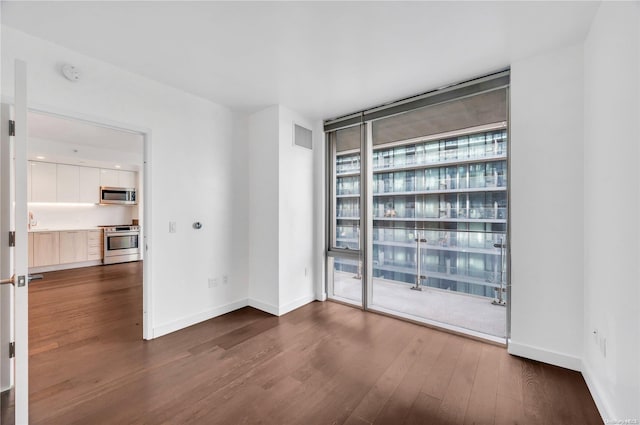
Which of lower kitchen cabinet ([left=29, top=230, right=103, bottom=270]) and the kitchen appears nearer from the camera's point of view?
the kitchen

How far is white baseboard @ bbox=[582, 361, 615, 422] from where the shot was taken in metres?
1.68

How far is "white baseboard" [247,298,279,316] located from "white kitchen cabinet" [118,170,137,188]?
593cm

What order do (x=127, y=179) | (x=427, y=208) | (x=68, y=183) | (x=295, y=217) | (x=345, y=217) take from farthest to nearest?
(x=127, y=179)
(x=68, y=183)
(x=345, y=217)
(x=295, y=217)
(x=427, y=208)

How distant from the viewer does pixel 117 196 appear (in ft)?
23.2

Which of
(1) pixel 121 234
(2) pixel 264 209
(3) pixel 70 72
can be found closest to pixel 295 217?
(2) pixel 264 209

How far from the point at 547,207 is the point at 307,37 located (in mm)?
2406

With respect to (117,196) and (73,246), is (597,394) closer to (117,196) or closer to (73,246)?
(73,246)

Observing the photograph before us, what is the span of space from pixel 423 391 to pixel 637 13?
2.50 meters

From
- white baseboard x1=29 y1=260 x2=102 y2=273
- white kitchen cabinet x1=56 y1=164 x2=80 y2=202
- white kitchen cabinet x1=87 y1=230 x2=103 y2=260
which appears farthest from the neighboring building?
Result: white kitchen cabinet x1=56 y1=164 x2=80 y2=202

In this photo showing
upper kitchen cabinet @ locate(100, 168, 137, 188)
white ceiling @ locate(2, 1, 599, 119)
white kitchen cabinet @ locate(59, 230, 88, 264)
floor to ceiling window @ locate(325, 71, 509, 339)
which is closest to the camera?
white ceiling @ locate(2, 1, 599, 119)

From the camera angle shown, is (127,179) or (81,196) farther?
(127,179)

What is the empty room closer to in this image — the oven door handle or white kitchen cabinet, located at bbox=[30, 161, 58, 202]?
the oven door handle

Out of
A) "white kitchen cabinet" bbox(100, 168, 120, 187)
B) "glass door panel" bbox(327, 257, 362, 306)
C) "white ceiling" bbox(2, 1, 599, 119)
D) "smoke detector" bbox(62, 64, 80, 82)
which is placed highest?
"white ceiling" bbox(2, 1, 599, 119)

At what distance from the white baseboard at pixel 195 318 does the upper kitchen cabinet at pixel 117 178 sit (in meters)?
5.78
